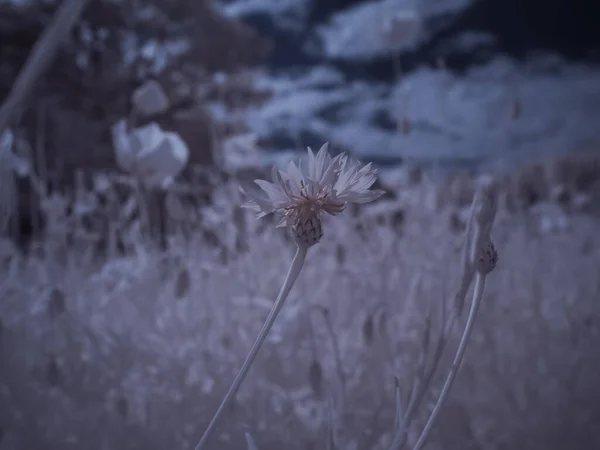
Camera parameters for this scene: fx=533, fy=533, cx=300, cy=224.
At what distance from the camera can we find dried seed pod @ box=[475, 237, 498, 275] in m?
0.35

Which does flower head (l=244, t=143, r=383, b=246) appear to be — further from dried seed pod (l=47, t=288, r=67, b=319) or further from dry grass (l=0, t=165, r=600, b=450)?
dried seed pod (l=47, t=288, r=67, b=319)

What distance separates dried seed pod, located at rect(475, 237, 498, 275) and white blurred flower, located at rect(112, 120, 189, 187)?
0.66 meters

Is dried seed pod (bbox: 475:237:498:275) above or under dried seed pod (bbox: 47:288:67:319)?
above

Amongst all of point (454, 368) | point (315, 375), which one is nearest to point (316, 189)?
point (454, 368)

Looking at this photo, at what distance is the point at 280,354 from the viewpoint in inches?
32.4

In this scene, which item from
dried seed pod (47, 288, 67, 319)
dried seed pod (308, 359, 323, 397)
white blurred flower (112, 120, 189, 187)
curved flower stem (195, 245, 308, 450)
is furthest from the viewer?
white blurred flower (112, 120, 189, 187)

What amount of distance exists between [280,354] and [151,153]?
415 mm

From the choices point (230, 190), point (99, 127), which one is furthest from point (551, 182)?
point (99, 127)

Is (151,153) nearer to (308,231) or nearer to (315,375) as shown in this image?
(315,375)

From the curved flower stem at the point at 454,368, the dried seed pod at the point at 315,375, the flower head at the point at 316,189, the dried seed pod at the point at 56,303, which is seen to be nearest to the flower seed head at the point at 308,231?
the flower head at the point at 316,189

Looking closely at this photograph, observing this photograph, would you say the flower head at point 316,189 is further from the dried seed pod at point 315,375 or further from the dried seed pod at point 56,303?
the dried seed pod at point 56,303

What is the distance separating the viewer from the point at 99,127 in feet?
10.7

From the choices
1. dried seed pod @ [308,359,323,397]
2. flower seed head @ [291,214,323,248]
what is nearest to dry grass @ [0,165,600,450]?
dried seed pod @ [308,359,323,397]

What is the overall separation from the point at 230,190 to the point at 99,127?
83.2 inches
